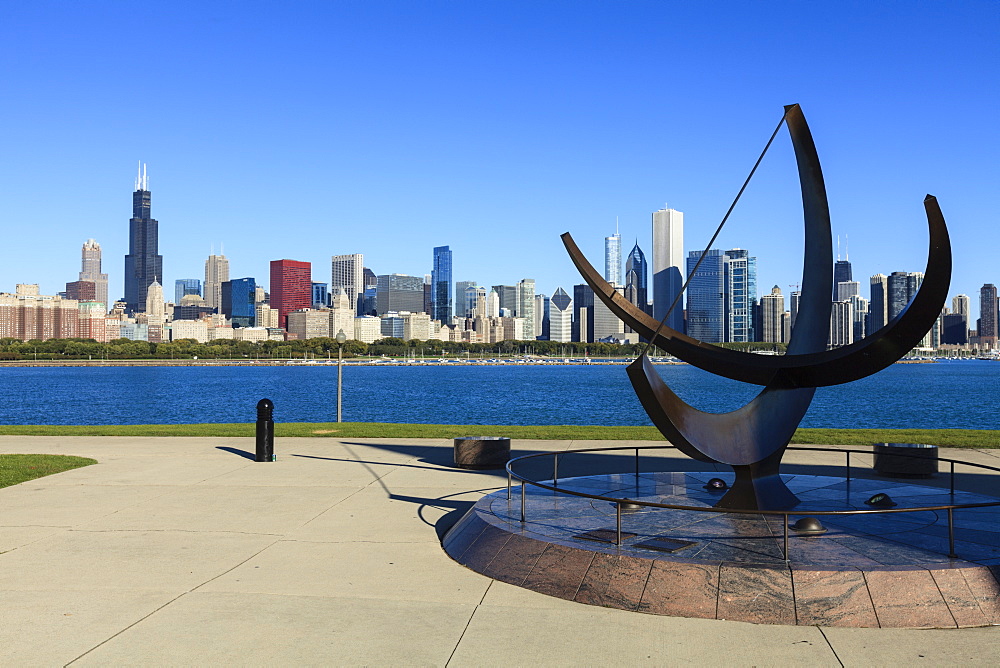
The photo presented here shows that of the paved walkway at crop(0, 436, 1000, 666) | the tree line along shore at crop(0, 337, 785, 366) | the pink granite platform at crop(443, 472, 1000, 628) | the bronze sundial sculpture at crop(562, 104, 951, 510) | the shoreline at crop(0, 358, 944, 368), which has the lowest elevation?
the shoreline at crop(0, 358, 944, 368)

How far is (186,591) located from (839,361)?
18.0ft

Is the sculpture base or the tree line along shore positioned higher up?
the sculpture base

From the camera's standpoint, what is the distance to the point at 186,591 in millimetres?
5801

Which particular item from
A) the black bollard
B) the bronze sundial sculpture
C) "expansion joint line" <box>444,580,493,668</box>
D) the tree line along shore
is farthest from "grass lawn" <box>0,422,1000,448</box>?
the tree line along shore

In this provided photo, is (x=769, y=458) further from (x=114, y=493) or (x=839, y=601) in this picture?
(x=114, y=493)

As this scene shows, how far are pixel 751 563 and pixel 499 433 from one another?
12721 mm

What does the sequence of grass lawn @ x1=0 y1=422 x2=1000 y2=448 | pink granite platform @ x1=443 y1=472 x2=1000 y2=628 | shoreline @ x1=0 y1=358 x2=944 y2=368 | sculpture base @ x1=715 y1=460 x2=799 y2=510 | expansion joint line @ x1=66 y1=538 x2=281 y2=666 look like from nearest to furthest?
expansion joint line @ x1=66 y1=538 x2=281 y2=666 < pink granite platform @ x1=443 y1=472 x2=1000 y2=628 < sculpture base @ x1=715 y1=460 x2=799 y2=510 < grass lawn @ x1=0 y1=422 x2=1000 y2=448 < shoreline @ x1=0 y1=358 x2=944 y2=368

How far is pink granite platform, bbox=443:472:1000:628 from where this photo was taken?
5.23 metres

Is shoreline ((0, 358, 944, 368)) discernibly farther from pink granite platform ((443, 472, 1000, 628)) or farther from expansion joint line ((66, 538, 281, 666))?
expansion joint line ((66, 538, 281, 666))

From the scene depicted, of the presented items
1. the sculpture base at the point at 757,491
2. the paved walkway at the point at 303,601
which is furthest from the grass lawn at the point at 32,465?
the sculpture base at the point at 757,491

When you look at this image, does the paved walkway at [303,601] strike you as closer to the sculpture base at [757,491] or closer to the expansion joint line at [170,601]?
the expansion joint line at [170,601]

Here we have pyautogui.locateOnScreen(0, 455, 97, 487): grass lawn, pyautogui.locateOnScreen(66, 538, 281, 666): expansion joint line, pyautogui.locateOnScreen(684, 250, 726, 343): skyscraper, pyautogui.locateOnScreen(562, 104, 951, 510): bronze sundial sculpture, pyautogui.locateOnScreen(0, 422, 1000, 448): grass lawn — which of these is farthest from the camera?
pyautogui.locateOnScreen(684, 250, 726, 343): skyscraper

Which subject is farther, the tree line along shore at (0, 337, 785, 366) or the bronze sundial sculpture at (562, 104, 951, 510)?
the tree line along shore at (0, 337, 785, 366)

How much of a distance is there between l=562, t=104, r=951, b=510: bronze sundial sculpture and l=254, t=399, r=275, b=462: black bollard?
6359 mm
